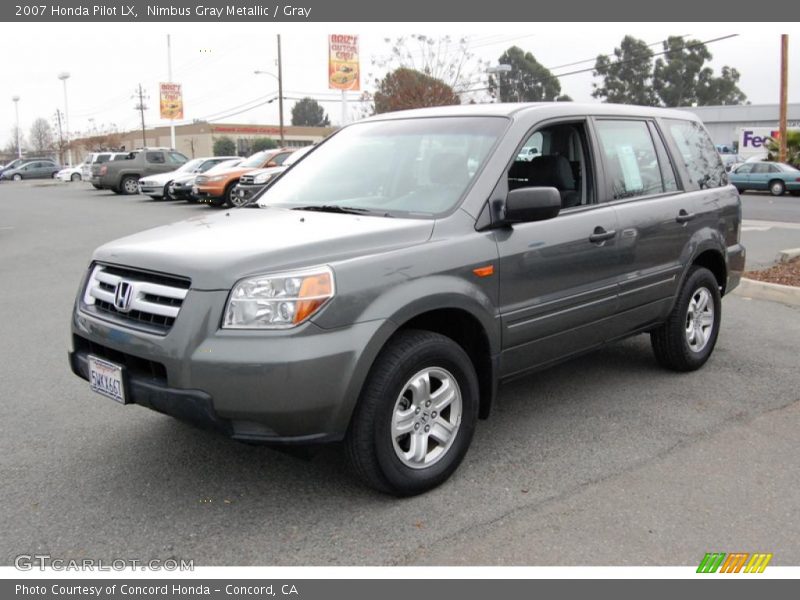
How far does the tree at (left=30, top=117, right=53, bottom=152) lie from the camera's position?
4190 inches

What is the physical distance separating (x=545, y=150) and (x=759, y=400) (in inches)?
86.0

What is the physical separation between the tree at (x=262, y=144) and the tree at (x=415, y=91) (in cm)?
4285

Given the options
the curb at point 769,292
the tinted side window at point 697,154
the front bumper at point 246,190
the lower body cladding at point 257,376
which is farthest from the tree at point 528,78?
the lower body cladding at point 257,376

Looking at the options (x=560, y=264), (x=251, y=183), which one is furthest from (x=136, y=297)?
(x=251, y=183)

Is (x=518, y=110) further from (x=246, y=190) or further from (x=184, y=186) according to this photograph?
(x=184, y=186)

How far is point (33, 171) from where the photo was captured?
175ft

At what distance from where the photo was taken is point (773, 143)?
35188 mm

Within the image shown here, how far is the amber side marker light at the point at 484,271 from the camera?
3801 mm

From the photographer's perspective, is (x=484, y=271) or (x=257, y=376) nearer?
(x=257, y=376)

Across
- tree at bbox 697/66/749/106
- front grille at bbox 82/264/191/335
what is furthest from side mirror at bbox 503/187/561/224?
tree at bbox 697/66/749/106

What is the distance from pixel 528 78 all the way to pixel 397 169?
64.8 meters

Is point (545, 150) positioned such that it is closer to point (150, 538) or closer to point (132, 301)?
point (132, 301)

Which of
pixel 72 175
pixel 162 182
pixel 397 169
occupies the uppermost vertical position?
pixel 72 175

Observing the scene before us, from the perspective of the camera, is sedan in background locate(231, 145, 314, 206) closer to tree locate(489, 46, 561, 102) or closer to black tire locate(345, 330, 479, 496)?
black tire locate(345, 330, 479, 496)
